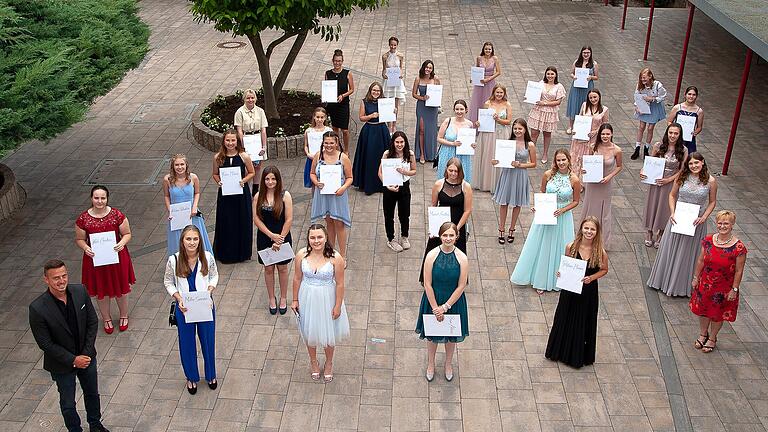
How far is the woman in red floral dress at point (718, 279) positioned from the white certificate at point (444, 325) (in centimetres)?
283

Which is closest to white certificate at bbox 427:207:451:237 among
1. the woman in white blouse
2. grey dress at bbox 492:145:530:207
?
grey dress at bbox 492:145:530:207

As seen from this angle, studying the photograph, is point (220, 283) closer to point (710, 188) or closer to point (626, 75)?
point (710, 188)

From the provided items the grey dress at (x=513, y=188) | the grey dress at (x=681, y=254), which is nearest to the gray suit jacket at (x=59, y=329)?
the grey dress at (x=513, y=188)

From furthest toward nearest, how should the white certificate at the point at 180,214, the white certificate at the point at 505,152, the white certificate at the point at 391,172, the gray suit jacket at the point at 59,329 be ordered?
1. the white certificate at the point at 505,152
2. the white certificate at the point at 391,172
3. the white certificate at the point at 180,214
4. the gray suit jacket at the point at 59,329

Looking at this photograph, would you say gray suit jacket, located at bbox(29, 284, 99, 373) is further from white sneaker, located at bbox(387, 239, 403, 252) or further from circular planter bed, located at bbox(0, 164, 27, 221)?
circular planter bed, located at bbox(0, 164, 27, 221)

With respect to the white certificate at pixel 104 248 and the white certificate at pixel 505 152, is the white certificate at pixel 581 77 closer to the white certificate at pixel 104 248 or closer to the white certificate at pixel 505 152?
the white certificate at pixel 505 152

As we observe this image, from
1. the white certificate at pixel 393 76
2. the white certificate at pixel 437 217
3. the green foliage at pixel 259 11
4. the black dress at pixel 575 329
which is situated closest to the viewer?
the black dress at pixel 575 329

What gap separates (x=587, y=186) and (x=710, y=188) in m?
1.65

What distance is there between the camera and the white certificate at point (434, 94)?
1230 centimetres

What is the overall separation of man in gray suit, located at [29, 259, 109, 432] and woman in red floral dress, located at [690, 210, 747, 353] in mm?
6159

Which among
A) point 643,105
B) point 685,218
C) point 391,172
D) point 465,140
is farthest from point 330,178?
point 643,105

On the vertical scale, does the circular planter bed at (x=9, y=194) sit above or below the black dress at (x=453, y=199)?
below

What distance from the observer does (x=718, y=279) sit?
804 centimetres

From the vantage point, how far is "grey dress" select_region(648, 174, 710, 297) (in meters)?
8.91
